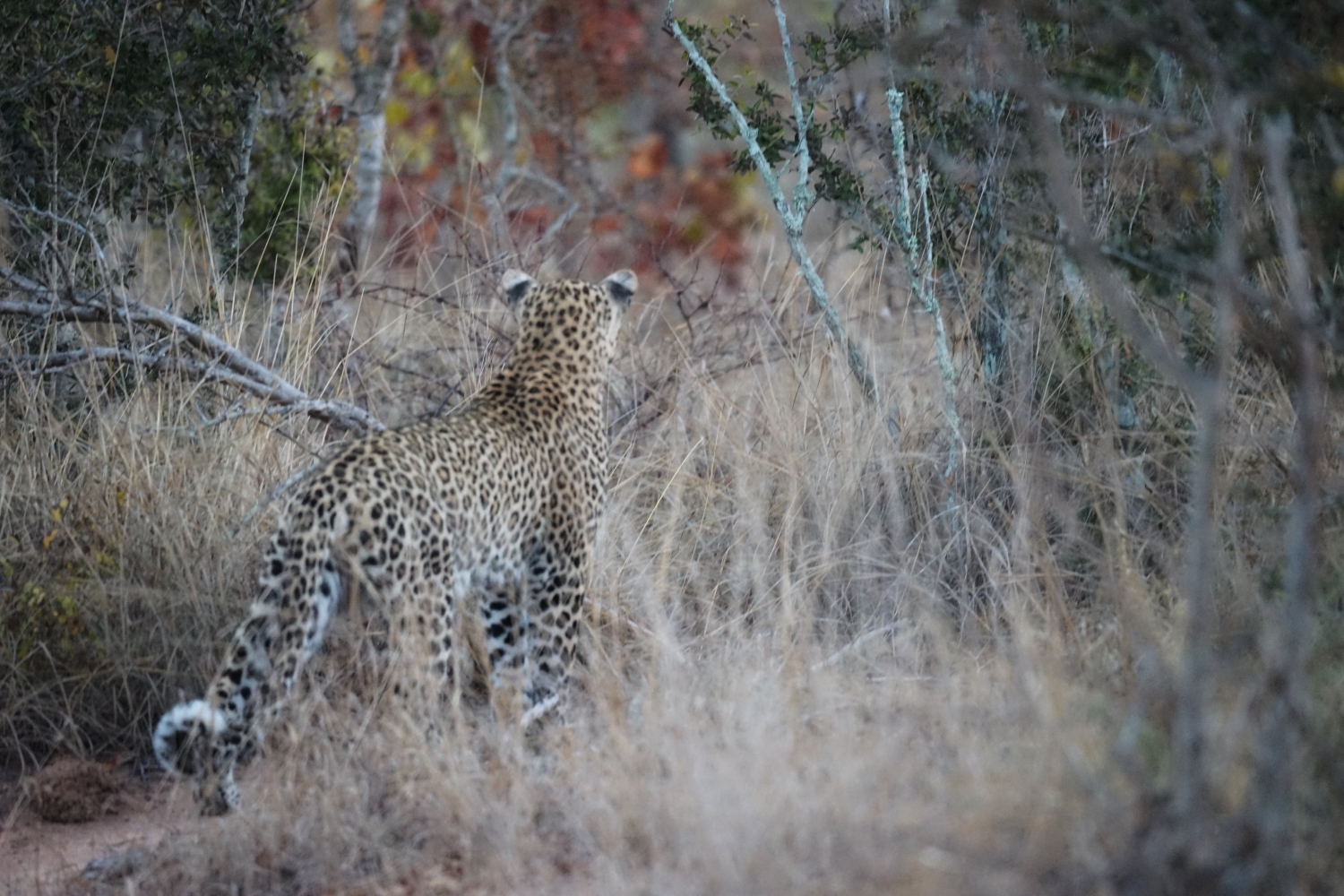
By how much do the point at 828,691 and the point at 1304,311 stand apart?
1750 millimetres

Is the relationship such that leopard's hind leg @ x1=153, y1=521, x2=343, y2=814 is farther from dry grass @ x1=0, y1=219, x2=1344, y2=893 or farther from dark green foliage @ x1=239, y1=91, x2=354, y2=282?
dark green foliage @ x1=239, y1=91, x2=354, y2=282

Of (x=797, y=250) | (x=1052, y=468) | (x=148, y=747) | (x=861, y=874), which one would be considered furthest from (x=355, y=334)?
(x=861, y=874)

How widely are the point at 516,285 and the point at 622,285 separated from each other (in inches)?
16.1

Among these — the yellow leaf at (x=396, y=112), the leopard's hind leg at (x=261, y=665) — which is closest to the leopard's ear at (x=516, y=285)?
the leopard's hind leg at (x=261, y=665)

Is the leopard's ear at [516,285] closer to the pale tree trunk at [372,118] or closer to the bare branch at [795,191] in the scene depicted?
the bare branch at [795,191]

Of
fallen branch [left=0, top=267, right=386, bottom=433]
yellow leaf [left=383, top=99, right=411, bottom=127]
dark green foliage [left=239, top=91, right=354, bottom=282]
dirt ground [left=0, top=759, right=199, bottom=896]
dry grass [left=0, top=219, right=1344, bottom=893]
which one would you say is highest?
yellow leaf [left=383, top=99, right=411, bottom=127]

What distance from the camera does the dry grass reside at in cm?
325

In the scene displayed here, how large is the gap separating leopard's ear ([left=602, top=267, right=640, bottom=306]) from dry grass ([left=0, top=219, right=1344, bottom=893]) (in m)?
0.94

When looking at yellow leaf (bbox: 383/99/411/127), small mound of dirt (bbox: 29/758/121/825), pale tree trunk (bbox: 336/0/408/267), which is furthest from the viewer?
yellow leaf (bbox: 383/99/411/127)

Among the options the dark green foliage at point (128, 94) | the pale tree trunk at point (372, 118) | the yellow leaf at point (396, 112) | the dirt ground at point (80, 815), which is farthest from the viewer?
the yellow leaf at point (396, 112)

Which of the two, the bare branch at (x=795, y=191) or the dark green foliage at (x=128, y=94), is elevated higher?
the dark green foliage at (x=128, y=94)

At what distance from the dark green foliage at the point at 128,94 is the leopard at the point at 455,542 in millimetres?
1970

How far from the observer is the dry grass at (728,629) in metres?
3.25

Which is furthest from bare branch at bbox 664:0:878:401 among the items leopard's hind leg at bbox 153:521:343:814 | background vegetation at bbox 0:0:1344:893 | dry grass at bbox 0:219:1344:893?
leopard's hind leg at bbox 153:521:343:814
